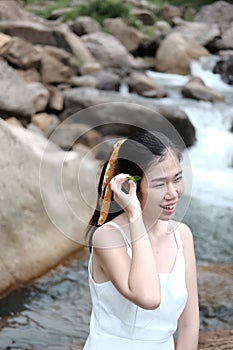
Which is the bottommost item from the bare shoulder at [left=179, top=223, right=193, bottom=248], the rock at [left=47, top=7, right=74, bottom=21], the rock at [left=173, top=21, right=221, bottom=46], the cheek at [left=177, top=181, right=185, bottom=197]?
the rock at [left=47, top=7, right=74, bottom=21]

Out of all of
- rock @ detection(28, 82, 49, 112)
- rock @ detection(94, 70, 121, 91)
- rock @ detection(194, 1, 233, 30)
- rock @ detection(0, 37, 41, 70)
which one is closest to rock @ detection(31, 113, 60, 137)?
rock @ detection(28, 82, 49, 112)

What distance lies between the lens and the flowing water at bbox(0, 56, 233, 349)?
11.7 feet

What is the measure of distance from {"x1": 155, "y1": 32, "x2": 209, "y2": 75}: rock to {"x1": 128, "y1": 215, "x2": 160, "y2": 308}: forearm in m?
12.4

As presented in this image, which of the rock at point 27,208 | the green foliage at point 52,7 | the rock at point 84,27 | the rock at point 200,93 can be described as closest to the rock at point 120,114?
the rock at point 200,93

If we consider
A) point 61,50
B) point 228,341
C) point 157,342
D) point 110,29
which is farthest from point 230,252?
point 110,29

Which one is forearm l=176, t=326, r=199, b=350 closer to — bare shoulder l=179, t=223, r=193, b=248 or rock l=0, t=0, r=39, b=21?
bare shoulder l=179, t=223, r=193, b=248

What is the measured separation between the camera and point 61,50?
11.3 metres

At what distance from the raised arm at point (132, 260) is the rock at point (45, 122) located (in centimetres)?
680

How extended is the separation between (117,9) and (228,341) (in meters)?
15.7

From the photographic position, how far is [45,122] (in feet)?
28.1

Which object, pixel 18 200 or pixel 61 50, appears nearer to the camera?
pixel 18 200

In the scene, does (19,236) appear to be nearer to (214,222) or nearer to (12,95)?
(214,222)

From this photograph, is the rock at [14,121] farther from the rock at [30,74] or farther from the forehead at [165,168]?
the forehead at [165,168]

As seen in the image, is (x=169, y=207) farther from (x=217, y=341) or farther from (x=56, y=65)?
(x=56, y=65)
